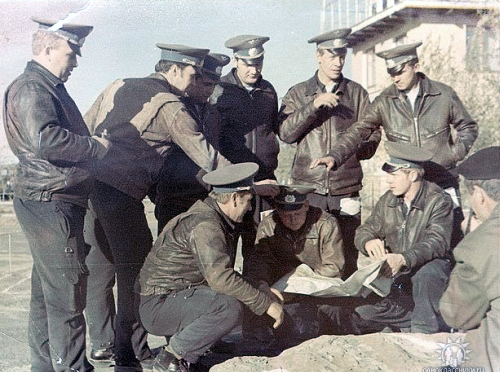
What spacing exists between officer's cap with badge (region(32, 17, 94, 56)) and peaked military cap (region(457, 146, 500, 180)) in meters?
1.90

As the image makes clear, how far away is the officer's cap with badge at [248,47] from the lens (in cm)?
359

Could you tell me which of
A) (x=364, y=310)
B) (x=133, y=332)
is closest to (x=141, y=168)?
(x=133, y=332)

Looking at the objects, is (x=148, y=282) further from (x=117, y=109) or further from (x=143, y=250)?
(x=117, y=109)

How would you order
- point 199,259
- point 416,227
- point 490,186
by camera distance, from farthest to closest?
point 416,227 < point 199,259 < point 490,186

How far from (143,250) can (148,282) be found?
191 mm

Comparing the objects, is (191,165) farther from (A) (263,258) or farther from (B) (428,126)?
(B) (428,126)

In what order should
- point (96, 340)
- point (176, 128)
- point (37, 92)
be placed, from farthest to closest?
point (96, 340)
point (176, 128)
point (37, 92)

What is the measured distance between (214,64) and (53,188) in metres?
1.00

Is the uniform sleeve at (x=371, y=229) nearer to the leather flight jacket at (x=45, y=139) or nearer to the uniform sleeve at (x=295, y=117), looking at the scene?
the uniform sleeve at (x=295, y=117)

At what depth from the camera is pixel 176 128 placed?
3531mm

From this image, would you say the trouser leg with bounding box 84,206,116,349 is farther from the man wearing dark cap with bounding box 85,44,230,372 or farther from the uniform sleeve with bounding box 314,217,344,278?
the uniform sleeve with bounding box 314,217,344,278

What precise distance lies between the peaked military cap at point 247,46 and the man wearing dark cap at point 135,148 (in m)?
0.14

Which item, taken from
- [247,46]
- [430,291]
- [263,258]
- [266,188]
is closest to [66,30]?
[247,46]

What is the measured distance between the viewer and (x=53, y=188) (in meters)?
3.34
